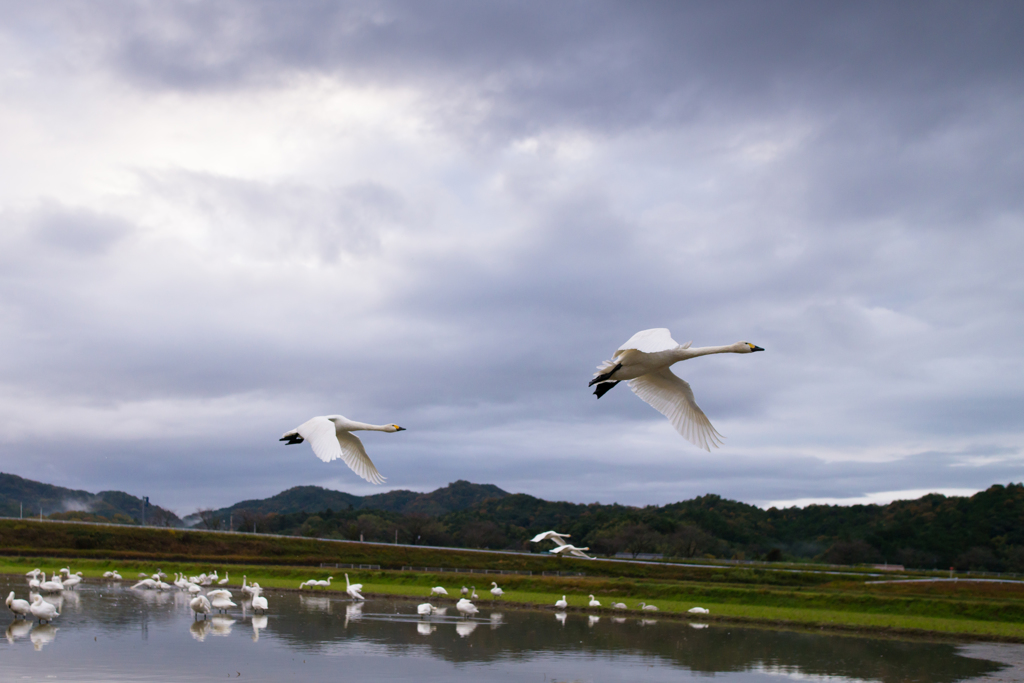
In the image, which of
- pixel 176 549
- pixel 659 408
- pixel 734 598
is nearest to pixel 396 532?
pixel 176 549

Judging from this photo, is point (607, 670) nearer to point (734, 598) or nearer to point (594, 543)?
point (734, 598)

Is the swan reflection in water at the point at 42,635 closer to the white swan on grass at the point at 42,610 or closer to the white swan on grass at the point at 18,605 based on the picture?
the white swan on grass at the point at 42,610

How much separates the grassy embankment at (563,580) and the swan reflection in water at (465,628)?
9.59m

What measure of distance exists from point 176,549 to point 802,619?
150ft

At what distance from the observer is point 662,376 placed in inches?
573

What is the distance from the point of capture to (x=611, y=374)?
496 inches

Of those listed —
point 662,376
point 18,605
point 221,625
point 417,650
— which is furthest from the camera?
point 221,625

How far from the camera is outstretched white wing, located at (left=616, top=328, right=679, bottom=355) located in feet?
39.0

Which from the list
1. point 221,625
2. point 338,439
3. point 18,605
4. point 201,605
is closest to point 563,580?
point 201,605

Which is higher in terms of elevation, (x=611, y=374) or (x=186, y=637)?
(x=611, y=374)

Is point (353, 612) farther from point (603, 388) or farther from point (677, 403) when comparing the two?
point (603, 388)

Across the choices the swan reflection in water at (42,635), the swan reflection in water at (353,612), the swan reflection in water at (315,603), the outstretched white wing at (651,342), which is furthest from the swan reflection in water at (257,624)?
the outstretched white wing at (651,342)

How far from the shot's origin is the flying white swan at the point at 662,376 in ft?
40.5

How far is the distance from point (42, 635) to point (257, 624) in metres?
7.01
